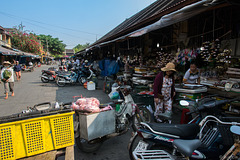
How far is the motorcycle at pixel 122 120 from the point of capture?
3.01 m

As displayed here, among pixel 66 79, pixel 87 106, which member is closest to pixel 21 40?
pixel 66 79

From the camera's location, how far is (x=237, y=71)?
13.7ft

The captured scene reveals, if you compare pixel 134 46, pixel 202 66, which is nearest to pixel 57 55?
pixel 134 46

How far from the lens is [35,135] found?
76.1 inches

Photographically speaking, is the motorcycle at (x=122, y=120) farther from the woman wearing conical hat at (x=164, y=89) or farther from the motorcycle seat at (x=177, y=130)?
the motorcycle seat at (x=177, y=130)

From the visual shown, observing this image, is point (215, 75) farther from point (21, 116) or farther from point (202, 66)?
point (21, 116)

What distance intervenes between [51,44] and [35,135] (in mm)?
67345

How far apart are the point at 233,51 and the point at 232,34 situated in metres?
0.56

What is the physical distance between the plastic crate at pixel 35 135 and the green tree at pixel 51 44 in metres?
63.0

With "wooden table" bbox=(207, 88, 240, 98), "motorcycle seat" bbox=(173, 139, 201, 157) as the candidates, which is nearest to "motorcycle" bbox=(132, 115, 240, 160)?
"motorcycle seat" bbox=(173, 139, 201, 157)

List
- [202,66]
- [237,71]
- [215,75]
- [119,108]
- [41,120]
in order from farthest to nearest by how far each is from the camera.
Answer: [202,66] → [215,75] → [237,71] → [119,108] → [41,120]

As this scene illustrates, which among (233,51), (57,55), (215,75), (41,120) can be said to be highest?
(57,55)

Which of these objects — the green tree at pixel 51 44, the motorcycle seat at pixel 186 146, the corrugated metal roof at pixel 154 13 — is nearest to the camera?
the motorcycle seat at pixel 186 146

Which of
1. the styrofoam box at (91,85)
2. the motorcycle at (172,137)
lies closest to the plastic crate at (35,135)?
the motorcycle at (172,137)
